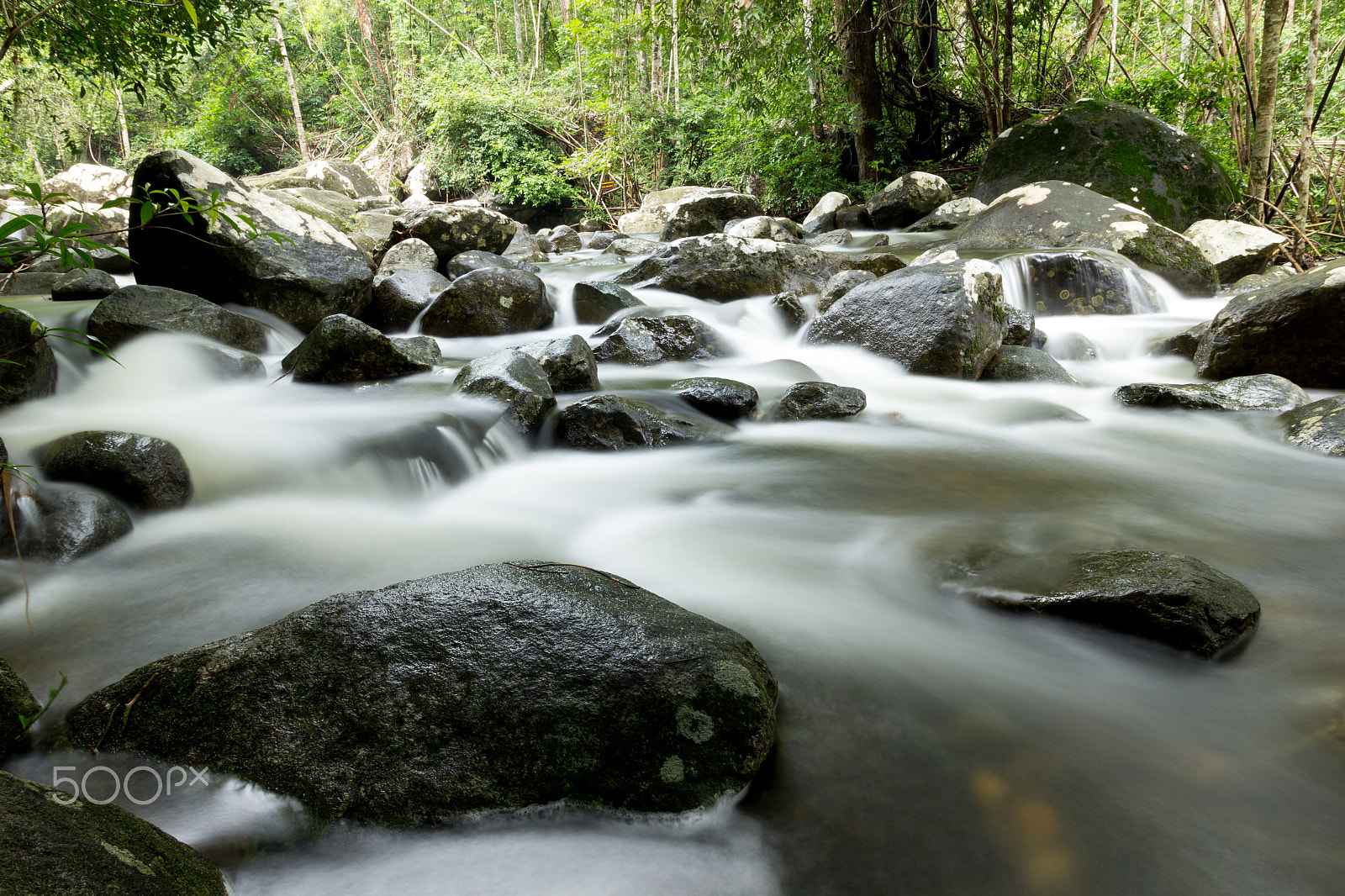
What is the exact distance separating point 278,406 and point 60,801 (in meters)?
3.37

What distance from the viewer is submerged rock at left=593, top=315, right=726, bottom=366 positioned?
17.8ft

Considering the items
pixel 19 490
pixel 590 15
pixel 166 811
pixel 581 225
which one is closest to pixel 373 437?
pixel 19 490

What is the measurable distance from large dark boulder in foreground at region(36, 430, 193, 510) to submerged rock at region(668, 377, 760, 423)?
8.57 ft

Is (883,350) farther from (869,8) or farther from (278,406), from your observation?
(869,8)

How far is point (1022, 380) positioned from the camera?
5.04 meters

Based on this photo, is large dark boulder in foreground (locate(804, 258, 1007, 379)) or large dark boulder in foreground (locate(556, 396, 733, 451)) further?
large dark boulder in foreground (locate(804, 258, 1007, 379))

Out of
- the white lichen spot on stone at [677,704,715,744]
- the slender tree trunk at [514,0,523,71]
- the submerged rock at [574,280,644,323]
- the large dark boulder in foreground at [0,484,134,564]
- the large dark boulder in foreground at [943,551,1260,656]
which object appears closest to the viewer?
the white lichen spot on stone at [677,704,715,744]

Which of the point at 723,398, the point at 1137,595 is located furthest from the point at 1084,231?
the point at 1137,595

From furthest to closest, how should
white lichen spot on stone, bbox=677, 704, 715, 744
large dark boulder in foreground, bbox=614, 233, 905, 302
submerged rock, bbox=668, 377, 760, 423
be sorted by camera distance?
large dark boulder in foreground, bbox=614, 233, 905, 302
submerged rock, bbox=668, 377, 760, 423
white lichen spot on stone, bbox=677, 704, 715, 744

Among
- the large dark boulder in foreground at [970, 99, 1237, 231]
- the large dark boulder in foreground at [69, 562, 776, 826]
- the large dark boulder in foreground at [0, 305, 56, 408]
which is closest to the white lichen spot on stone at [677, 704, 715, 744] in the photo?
the large dark boulder in foreground at [69, 562, 776, 826]

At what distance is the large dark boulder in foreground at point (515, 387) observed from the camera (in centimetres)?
388

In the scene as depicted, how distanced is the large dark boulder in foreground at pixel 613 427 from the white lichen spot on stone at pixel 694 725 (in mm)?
2445

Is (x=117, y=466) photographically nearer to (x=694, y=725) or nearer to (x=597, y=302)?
(x=694, y=725)

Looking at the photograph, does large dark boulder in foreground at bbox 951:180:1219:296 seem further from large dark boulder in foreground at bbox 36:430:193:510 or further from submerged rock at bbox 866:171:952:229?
large dark boulder in foreground at bbox 36:430:193:510
